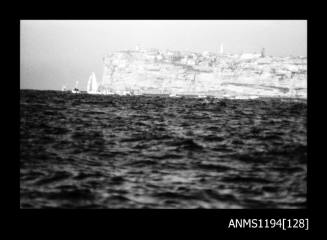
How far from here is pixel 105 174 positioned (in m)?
8.27

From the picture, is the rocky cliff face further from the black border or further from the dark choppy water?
the black border

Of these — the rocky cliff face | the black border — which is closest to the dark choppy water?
the black border

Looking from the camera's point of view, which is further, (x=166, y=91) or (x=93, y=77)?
(x=166, y=91)

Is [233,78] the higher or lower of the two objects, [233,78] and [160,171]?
the higher
